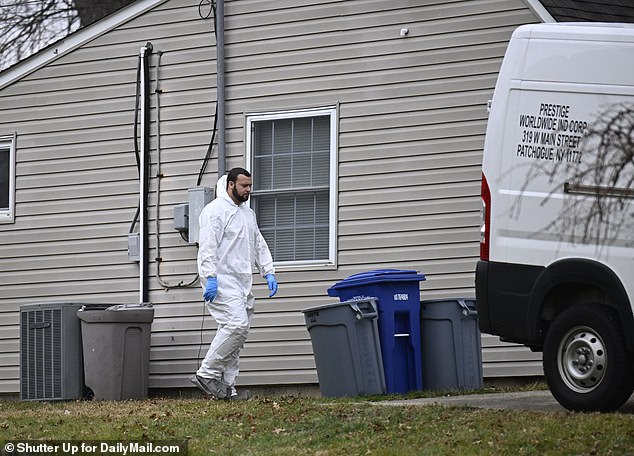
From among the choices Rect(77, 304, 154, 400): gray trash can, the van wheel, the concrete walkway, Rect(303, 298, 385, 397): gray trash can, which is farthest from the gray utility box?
the van wheel

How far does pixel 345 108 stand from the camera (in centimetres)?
1400

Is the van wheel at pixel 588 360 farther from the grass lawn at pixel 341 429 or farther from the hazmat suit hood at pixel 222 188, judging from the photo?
the hazmat suit hood at pixel 222 188

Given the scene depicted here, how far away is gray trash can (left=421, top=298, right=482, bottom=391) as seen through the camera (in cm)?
1230

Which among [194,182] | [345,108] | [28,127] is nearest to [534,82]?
[345,108]

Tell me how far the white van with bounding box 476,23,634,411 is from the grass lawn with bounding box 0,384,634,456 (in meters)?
0.52

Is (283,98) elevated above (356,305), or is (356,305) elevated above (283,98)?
(283,98)

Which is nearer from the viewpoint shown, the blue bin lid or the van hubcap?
the van hubcap

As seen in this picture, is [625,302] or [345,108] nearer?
[625,302]

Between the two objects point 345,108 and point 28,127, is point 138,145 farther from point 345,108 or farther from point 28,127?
point 345,108

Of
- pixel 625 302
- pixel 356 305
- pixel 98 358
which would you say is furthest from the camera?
pixel 98 358

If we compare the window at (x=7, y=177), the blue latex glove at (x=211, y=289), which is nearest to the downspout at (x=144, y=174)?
the window at (x=7, y=177)

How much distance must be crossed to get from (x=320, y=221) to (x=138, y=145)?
7.86ft

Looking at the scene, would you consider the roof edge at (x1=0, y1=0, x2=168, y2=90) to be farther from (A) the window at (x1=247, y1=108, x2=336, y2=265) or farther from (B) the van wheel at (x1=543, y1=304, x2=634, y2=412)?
(B) the van wheel at (x1=543, y1=304, x2=634, y2=412)

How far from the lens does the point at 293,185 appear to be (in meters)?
14.3
